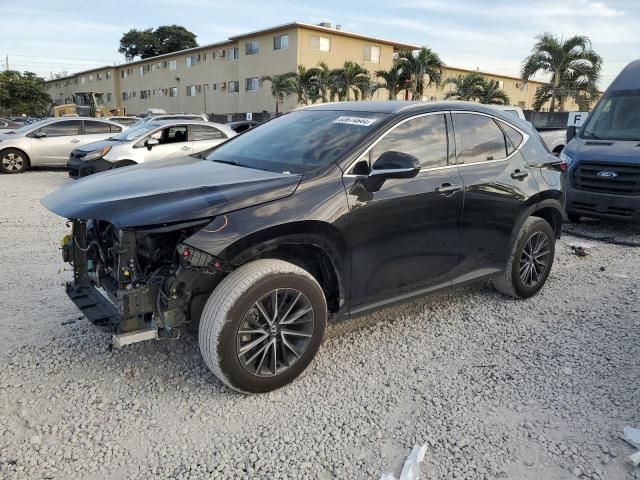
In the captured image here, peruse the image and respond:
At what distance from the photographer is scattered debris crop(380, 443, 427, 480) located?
98.0 inches

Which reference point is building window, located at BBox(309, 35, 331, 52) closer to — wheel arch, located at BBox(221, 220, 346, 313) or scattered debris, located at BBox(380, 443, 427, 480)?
wheel arch, located at BBox(221, 220, 346, 313)

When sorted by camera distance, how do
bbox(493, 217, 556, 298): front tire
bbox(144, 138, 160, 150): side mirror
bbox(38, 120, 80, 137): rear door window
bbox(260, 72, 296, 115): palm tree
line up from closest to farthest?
bbox(493, 217, 556, 298): front tire → bbox(144, 138, 160, 150): side mirror → bbox(38, 120, 80, 137): rear door window → bbox(260, 72, 296, 115): palm tree

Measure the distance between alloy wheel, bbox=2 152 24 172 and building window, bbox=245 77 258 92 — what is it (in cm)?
2842

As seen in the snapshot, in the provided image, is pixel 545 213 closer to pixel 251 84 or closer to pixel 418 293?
pixel 418 293

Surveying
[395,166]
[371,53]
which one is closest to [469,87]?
[371,53]

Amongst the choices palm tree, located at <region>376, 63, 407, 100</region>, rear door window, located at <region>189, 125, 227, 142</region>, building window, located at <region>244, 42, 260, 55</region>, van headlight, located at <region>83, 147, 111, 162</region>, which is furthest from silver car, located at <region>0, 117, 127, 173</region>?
building window, located at <region>244, 42, 260, 55</region>

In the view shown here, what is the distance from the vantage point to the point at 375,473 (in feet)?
8.40

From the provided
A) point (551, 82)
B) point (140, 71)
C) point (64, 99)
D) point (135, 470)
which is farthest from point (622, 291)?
point (64, 99)

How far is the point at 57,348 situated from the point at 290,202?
2.09m

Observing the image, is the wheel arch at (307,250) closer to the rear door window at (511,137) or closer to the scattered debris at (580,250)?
the rear door window at (511,137)

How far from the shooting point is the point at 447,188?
390cm

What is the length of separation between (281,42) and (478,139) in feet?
119

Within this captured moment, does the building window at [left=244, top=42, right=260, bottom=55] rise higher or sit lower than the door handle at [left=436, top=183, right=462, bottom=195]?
higher

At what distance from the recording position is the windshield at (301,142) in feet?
11.7
